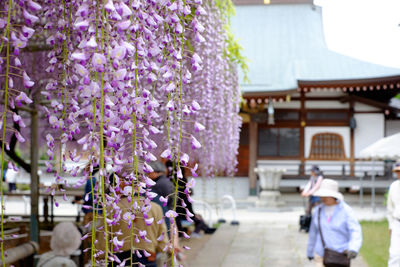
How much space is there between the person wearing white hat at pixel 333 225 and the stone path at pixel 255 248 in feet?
8.45

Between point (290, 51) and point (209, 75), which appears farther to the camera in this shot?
point (290, 51)

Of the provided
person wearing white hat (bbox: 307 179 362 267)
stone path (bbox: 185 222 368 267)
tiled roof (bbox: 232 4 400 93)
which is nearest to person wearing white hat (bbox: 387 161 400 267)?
person wearing white hat (bbox: 307 179 362 267)

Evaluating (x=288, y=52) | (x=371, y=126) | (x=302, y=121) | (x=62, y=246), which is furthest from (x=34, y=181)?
(x=288, y=52)

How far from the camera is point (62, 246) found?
4238 millimetres

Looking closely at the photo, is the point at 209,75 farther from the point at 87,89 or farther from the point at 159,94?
the point at 87,89

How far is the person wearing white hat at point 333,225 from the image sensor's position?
184 inches

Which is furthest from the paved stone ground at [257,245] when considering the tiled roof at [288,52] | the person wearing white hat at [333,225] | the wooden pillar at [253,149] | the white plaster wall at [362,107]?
the tiled roof at [288,52]

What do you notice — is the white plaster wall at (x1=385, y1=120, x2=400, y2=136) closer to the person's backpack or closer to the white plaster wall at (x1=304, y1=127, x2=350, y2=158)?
the white plaster wall at (x1=304, y1=127, x2=350, y2=158)

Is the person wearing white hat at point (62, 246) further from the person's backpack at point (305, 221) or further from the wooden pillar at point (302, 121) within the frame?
the wooden pillar at point (302, 121)

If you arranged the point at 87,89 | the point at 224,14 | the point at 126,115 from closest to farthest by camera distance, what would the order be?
the point at 87,89, the point at 126,115, the point at 224,14

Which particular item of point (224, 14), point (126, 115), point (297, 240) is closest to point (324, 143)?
point (297, 240)

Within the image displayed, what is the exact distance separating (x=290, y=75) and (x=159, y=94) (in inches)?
509

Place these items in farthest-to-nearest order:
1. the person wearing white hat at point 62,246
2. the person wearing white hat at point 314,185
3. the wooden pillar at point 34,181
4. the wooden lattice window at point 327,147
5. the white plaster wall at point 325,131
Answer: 1. the wooden lattice window at point 327,147
2. the white plaster wall at point 325,131
3. the person wearing white hat at point 314,185
4. the wooden pillar at point 34,181
5. the person wearing white hat at point 62,246

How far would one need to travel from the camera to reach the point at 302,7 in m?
20.6
